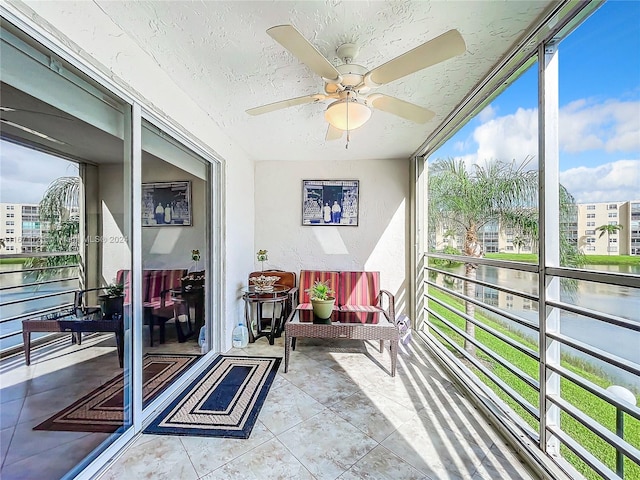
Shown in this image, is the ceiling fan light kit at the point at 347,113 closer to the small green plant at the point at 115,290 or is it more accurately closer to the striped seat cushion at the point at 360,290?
the small green plant at the point at 115,290

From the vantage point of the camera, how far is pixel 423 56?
1.36 m

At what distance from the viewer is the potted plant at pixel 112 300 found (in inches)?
63.4

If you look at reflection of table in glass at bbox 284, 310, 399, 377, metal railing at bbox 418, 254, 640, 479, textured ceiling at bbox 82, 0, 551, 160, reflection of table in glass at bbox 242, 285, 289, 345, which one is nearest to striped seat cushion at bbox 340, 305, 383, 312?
reflection of table in glass at bbox 284, 310, 399, 377

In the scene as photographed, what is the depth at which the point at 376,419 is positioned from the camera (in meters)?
1.94

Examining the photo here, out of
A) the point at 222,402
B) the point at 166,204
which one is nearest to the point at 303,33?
the point at 166,204

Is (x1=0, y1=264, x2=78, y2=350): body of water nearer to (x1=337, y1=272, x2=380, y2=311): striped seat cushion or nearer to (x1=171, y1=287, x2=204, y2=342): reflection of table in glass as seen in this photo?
(x1=171, y1=287, x2=204, y2=342): reflection of table in glass

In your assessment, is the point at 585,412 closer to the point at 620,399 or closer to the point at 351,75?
the point at 620,399

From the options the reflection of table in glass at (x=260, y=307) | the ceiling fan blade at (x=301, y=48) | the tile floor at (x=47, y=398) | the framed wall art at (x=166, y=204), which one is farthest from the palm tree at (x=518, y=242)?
the tile floor at (x=47, y=398)

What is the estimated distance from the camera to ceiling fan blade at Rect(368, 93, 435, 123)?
1789mm

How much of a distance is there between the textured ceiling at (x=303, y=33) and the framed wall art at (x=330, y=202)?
1.49 metres

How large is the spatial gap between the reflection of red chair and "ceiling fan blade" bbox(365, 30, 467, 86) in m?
1.89

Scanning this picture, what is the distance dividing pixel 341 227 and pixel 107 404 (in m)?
3.10

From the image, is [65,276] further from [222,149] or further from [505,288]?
[505,288]

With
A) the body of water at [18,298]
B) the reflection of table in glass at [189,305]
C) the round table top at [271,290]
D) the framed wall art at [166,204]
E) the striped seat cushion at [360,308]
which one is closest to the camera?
the body of water at [18,298]
